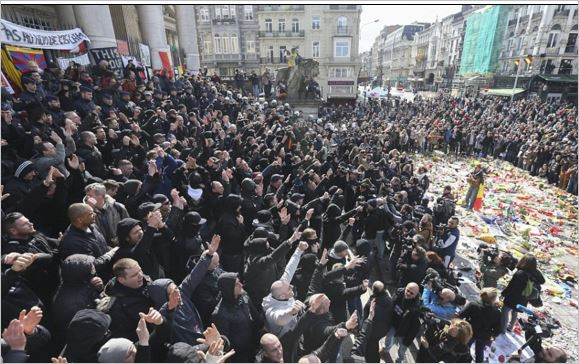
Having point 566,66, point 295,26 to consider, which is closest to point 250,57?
point 295,26

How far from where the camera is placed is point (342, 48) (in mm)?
41312

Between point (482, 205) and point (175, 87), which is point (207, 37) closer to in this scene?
point (175, 87)

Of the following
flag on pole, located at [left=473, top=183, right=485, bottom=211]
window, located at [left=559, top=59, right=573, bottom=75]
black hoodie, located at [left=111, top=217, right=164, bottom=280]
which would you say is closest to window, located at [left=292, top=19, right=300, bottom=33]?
window, located at [left=559, top=59, right=573, bottom=75]

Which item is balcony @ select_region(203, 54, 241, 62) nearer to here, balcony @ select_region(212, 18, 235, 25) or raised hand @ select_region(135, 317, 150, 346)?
balcony @ select_region(212, 18, 235, 25)

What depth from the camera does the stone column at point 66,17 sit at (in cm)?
1369

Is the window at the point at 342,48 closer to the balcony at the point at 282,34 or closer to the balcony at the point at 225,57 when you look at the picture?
the balcony at the point at 282,34

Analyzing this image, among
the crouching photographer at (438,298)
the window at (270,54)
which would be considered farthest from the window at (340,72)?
the crouching photographer at (438,298)

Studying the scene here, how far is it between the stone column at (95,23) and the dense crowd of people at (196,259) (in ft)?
15.2

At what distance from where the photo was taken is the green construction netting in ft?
143

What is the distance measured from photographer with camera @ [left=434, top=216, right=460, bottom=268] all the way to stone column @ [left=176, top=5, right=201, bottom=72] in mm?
21189

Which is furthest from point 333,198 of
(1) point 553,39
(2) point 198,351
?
(1) point 553,39

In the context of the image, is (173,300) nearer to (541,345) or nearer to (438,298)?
(438,298)

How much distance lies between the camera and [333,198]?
6.28m

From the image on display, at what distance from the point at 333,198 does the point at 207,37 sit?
144ft
